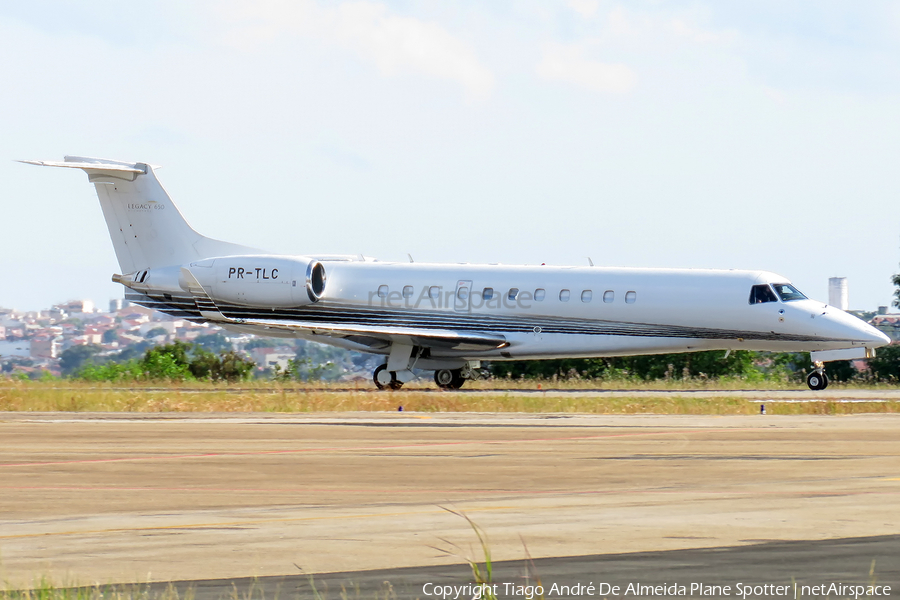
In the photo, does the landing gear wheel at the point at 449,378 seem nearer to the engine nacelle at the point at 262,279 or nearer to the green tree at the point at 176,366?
the engine nacelle at the point at 262,279

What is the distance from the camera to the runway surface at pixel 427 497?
9.75 meters

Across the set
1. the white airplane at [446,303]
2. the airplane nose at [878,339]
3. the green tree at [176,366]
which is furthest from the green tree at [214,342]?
the airplane nose at [878,339]

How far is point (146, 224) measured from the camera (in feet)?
146

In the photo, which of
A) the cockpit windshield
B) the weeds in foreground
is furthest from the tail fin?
the weeds in foreground

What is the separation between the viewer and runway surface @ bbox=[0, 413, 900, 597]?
32.0 feet

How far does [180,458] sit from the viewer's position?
1819 cm

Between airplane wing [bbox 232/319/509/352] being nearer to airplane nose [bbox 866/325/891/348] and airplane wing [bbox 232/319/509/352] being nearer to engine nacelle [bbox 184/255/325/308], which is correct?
engine nacelle [bbox 184/255/325/308]

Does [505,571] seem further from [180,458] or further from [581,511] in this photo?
[180,458]

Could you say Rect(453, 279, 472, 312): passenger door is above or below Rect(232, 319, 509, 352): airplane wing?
above

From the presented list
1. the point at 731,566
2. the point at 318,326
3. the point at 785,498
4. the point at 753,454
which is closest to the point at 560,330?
the point at 318,326

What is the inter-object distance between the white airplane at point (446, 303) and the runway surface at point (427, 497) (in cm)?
1247

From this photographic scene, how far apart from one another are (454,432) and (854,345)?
17035mm

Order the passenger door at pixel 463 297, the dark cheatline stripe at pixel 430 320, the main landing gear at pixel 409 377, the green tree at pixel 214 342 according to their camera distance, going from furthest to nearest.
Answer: the green tree at pixel 214 342 → the main landing gear at pixel 409 377 → the passenger door at pixel 463 297 → the dark cheatline stripe at pixel 430 320

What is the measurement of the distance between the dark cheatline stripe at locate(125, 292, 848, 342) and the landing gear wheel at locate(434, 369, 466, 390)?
64.8 inches
